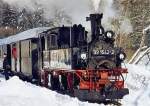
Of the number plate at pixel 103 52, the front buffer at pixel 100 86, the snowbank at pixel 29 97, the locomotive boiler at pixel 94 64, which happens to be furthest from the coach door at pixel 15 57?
the front buffer at pixel 100 86

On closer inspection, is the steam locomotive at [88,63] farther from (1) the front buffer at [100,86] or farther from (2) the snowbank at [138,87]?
(2) the snowbank at [138,87]

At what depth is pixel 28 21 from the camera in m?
60.1

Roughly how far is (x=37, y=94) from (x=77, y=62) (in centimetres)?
217

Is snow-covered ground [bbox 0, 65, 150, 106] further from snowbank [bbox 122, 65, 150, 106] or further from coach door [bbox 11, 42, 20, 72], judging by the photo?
coach door [bbox 11, 42, 20, 72]

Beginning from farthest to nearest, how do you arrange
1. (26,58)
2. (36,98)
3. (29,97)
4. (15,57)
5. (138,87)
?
1. (15,57)
2. (26,58)
3. (138,87)
4. (29,97)
5. (36,98)

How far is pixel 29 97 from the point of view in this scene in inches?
489

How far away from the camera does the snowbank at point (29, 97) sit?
11516 mm

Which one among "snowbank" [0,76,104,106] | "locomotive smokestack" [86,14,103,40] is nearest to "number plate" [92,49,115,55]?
"locomotive smokestack" [86,14,103,40]

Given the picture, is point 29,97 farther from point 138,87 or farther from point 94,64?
point 138,87

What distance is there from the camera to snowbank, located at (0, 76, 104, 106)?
11516 millimetres

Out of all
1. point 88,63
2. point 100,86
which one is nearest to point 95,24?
point 88,63

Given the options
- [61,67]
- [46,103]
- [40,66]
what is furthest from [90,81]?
[40,66]

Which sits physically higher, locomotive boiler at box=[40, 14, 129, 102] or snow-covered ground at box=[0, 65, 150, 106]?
locomotive boiler at box=[40, 14, 129, 102]

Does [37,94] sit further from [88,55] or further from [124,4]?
[124,4]
